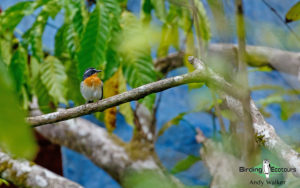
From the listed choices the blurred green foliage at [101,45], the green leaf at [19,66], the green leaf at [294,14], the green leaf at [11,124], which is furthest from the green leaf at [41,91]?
the green leaf at [11,124]

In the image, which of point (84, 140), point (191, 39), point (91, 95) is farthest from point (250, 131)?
point (84, 140)

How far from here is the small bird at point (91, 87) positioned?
1011 mm

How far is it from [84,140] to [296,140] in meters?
1.06

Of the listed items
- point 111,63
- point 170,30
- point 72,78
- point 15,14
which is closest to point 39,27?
point 15,14

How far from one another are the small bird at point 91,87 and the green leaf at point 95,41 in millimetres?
42

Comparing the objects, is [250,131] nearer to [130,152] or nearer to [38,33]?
[38,33]

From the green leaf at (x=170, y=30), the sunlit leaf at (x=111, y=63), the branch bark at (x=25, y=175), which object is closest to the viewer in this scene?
the sunlit leaf at (x=111, y=63)

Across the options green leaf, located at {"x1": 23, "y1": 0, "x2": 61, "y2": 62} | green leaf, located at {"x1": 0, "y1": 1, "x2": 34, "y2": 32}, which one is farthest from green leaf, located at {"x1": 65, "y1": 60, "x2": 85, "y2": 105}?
green leaf, located at {"x1": 0, "y1": 1, "x2": 34, "y2": 32}

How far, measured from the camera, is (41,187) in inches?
52.4

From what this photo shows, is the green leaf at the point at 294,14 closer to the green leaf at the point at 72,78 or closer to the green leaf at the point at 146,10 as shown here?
the green leaf at the point at 146,10

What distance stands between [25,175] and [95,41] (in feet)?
2.09

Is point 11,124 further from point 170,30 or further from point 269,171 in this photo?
point 170,30

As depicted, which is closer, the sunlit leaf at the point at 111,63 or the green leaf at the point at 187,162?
the sunlit leaf at the point at 111,63

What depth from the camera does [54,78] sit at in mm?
1312
